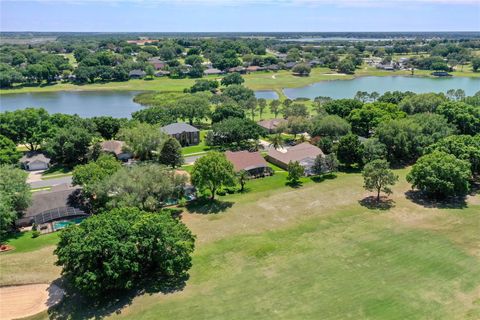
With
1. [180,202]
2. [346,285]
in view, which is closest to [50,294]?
[180,202]

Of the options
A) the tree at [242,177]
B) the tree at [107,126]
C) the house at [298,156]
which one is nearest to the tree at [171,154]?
the tree at [242,177]

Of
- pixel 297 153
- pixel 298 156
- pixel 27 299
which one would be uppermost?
pixel 297 153

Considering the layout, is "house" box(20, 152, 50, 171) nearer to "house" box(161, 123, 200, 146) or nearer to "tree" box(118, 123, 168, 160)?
"tree" box(118, 123, 168, 160)

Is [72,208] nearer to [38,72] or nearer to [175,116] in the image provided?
[175,116]

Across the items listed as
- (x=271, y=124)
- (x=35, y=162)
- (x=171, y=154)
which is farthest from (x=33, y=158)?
(x=271, y=124)

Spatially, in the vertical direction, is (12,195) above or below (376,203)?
above

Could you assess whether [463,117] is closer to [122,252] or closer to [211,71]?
[122,252]
